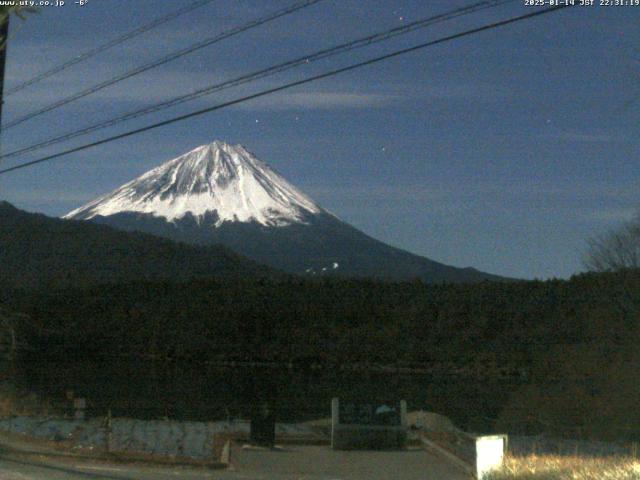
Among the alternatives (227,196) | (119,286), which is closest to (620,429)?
(119,286)

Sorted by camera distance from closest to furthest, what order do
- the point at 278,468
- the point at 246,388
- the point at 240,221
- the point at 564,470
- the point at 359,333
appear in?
the point at 564,470 < the point at 278,468 < the point at 246,388 < the point at 359,333 < the point at 240,221

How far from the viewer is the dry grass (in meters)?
9.70

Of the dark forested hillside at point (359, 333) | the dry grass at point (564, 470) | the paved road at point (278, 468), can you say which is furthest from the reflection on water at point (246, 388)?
the dry grass at point (564, 470)

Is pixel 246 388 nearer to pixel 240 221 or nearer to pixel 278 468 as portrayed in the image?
pixel 278 468

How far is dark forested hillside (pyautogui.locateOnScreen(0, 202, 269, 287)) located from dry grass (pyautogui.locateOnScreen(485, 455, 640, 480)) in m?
75.5

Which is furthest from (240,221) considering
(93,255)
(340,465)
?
(340,465)

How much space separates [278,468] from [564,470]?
5206mm

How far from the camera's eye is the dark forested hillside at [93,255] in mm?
88938

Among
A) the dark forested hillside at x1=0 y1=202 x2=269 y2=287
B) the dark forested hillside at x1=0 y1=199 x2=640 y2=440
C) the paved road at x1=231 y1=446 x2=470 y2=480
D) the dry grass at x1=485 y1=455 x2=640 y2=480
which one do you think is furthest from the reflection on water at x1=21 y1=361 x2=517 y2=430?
the dark forested hillside at x1=0 y1=202 x2=269 y2=287

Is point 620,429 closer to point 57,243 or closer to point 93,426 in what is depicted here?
point 93,426

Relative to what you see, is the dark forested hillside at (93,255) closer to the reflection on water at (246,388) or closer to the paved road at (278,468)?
the reflection on water at (246,388)

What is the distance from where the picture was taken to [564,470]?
1066cm

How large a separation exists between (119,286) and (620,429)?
172ft

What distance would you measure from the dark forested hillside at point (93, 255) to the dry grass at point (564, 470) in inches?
2971
